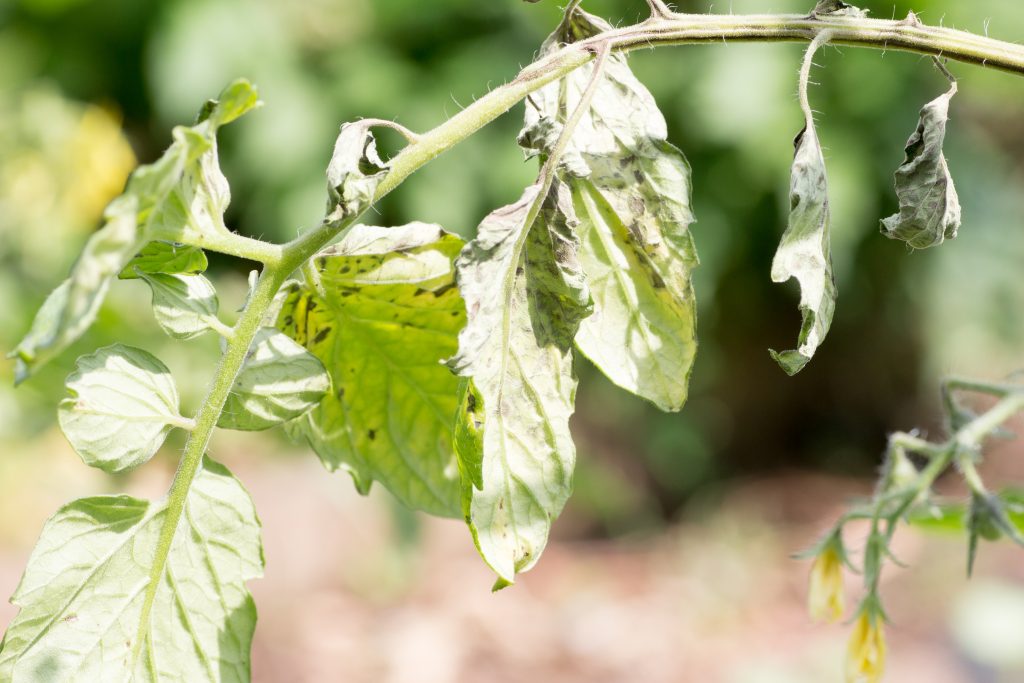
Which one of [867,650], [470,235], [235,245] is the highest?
[235,245]

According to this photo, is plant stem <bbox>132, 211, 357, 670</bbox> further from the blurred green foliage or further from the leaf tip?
the blurred green foliage

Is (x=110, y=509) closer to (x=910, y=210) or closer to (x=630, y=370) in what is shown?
(x=630, y=370)

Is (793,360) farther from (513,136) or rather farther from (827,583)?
(513,136)

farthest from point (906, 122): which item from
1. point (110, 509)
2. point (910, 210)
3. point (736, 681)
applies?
point (110, 509)

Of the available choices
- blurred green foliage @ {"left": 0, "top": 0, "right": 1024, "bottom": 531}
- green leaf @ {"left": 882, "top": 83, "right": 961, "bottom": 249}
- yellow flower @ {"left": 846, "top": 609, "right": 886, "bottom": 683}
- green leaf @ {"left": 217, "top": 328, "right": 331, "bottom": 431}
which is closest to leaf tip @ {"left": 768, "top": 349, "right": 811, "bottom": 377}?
green leaf @ {"left": 882, "top": 83, "right": 961, "bottom": 249}

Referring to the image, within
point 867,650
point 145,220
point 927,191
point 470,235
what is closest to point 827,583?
point 867,650

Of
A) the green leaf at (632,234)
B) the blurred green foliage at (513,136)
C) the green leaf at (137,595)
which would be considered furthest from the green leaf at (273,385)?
the blurred green foliage at (513,136)
